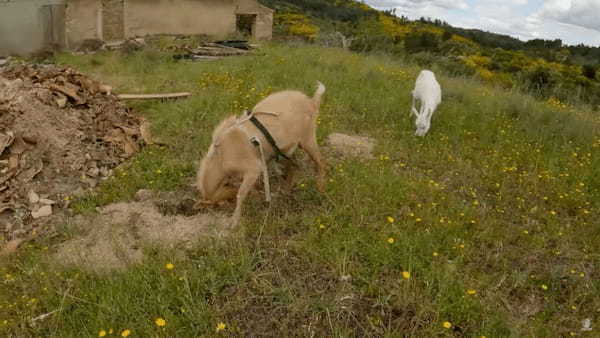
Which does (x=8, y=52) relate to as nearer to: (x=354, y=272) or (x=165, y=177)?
(x=165, y=177)

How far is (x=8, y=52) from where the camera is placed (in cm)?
→ 1281

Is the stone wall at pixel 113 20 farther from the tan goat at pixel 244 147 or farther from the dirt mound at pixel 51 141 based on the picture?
the tan goat at pixel 244 147

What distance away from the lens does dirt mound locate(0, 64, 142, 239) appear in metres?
4.64

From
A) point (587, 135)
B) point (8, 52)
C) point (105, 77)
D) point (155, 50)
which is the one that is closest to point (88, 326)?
point (587, 135)

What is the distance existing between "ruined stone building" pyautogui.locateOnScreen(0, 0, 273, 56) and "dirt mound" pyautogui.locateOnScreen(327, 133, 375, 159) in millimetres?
11242

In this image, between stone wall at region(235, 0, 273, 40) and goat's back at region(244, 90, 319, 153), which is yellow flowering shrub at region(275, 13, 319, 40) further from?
goat's back at region(244, 90, 319, 153)

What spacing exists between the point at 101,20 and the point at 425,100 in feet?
39.1

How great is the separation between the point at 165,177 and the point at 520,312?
3926 millimetres

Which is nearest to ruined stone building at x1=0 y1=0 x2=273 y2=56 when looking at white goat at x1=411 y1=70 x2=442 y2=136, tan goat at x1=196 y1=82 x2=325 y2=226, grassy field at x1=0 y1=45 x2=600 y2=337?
grassy field at x1=0 y1=45 x2=600 y2=337

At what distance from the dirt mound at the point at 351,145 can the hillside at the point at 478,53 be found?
249 inches

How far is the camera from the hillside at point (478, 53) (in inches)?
640

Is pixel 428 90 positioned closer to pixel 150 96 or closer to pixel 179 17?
pixel 150 96

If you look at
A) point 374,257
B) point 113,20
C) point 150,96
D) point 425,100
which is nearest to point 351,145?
point 425,100

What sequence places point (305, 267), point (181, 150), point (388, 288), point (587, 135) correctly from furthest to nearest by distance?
point (587, 135) < point (181, 150) < point (305, 267) < point (388, 288)
